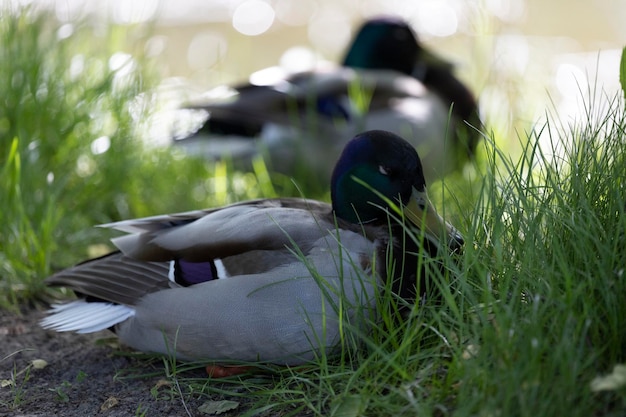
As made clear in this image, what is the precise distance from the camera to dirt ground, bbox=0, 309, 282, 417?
2.80 meters

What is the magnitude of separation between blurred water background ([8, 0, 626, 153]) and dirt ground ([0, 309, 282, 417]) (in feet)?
6.43

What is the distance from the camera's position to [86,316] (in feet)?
10.5

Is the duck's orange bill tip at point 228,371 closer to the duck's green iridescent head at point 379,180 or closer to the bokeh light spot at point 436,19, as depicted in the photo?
the duck's green iridescent head at point 379,180

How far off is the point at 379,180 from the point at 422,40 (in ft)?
19.7

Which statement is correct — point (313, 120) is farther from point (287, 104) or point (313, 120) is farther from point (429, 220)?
point (429, 220)

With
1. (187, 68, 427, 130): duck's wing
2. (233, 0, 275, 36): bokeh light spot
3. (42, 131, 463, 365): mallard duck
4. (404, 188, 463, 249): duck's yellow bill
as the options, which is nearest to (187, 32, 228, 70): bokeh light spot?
(233, 0, 275, 36): bokeh light spot

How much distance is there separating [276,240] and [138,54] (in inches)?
99.5

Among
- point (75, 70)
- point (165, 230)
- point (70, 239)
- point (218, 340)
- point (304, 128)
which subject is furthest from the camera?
point (304, 128)

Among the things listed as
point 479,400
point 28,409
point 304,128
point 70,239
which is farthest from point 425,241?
point 304,128

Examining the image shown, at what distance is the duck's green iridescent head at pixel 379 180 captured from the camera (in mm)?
3043

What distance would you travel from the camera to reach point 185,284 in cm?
305

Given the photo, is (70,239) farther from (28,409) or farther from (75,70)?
(28,409)

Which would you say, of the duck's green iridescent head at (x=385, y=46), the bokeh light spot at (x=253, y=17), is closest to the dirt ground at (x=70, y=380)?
the duck's green iridescent head at (x=385, y=46)

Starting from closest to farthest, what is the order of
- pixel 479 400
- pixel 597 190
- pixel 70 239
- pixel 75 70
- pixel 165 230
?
pixel 479 400
pixel 597 190
pixel 165 230
pixel 70 239
pixel 75 70
